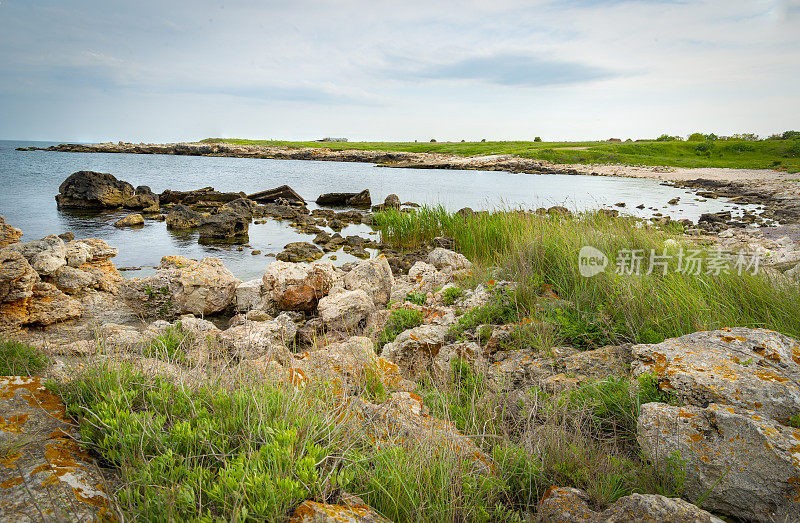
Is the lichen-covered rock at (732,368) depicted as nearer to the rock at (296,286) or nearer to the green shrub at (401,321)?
the green shrub at (401,321)

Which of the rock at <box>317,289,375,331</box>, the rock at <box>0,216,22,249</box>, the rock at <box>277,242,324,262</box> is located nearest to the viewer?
the rock at <box>317,289,375,331</box>

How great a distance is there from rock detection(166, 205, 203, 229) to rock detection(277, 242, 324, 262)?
26.2 feet

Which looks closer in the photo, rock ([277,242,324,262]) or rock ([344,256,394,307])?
rock ([344,256,394,307])

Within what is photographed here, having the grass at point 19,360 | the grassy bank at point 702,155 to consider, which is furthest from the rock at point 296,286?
the grassy bank at point 702,155

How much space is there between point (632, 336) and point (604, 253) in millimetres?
2161

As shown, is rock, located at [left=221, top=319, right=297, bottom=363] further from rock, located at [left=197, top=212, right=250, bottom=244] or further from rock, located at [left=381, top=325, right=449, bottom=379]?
rock, located at [left=197, top=212, right=250, bottom=244]

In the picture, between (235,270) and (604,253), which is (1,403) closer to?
(604,253)

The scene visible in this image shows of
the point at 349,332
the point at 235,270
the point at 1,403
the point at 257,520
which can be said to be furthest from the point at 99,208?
the point at 257,520

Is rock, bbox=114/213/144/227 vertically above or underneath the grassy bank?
underneath

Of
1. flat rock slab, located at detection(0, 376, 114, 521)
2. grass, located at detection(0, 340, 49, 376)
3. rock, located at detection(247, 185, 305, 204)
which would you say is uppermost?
rock, located at detection(247, 185, 305, 204)

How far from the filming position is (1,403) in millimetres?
2430

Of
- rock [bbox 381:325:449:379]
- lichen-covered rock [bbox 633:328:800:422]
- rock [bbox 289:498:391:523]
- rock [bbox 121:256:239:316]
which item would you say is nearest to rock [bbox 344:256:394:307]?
rock [bbox 121:256:239:316]

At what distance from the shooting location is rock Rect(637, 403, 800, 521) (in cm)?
228

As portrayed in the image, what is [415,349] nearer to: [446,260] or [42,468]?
[42,468]
